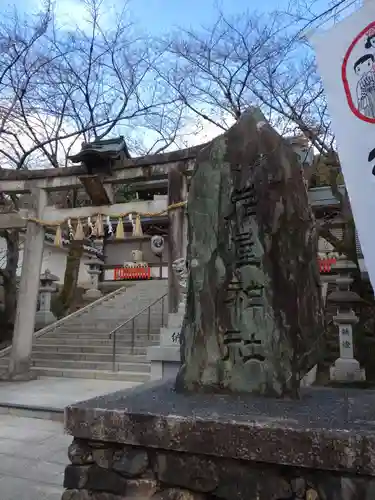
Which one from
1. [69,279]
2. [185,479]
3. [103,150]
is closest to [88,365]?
[103,150]

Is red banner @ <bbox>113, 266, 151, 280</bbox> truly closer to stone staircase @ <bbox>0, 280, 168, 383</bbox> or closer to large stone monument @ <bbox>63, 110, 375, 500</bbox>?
stone staircase @ <bbox>0, 280, 168, 383</bbox>

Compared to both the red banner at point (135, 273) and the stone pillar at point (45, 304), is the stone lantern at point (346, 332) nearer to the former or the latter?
the stone pillar at point (45, 304)

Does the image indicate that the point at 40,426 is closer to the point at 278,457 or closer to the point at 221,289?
the point at 221,289

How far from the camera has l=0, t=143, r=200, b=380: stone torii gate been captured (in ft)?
27.9

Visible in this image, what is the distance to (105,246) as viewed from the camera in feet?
74.5

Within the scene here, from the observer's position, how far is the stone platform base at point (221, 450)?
2086 mm

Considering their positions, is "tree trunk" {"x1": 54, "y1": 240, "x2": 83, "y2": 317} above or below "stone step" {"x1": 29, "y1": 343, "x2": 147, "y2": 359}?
above

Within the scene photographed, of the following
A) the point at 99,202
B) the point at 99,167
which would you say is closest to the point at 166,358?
the point at 99,202

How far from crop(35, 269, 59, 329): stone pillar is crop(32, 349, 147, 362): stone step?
10.6 ft

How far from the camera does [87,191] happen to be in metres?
9.07

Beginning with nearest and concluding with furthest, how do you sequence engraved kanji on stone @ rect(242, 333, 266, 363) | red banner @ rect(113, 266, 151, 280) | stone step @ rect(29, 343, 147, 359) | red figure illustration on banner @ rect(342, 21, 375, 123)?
1. engraved kanji on stone @ rect(242, 333, 266, 363)
2. red figure illustration on banner @ rect(342, 21, 375, 123)
3. stone step @ rect(29, 343, 147, 359)
4. red banner @ rect(113, 266, 151, 280)

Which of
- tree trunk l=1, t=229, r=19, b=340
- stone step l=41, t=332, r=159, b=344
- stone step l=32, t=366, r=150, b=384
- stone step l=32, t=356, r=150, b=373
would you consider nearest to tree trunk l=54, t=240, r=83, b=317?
tree trunk l=1, t=229, r=19, b=340

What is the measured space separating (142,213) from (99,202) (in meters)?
1.09

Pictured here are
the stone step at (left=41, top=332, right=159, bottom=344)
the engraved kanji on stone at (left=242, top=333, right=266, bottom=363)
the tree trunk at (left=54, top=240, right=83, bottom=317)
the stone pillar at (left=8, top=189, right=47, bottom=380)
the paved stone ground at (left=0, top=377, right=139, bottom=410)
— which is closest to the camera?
the engraved kanji on stone at (left=242, top=333, right=266, bottom=363)
